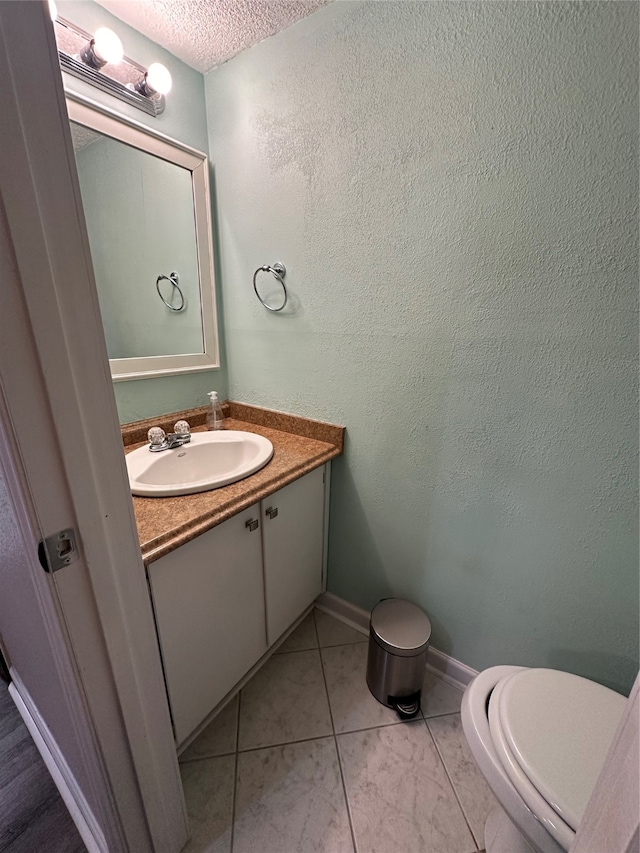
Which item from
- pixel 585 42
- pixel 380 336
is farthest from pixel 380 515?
pixel 585 42

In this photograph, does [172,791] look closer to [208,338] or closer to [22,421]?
[22,421]

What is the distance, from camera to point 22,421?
0.44 meters

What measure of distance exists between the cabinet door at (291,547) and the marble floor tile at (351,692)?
0.23m

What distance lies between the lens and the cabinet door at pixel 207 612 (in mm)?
827

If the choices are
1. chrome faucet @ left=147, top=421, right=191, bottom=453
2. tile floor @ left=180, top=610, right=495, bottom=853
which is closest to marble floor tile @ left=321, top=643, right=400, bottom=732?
tile floor @ left=180, top=610, right=495, bottom=853

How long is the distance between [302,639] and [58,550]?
1222 mm

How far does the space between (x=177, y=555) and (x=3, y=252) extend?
66 cm

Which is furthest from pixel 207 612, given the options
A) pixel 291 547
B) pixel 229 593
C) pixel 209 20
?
pixel 209 20

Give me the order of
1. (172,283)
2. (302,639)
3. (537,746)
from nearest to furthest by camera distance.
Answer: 1. (537,746)
2. (172,283)
3. (302,639)

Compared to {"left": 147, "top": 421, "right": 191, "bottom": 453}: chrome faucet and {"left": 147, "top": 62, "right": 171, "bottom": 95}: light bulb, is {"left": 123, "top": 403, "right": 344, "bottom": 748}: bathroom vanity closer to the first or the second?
{"left": 147, "top": 421, "right": 191, "bottom": 453}: chrome faucet

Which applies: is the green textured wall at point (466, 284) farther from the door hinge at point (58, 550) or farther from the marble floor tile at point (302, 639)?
the door hinge at point (58, 550)

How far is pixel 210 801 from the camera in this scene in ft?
3.10

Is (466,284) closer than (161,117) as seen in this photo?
Yes

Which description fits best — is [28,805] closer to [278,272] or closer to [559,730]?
[559,730]
